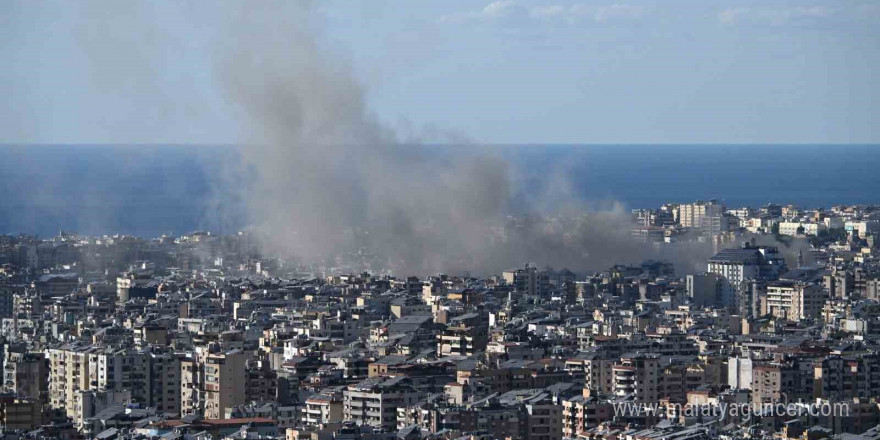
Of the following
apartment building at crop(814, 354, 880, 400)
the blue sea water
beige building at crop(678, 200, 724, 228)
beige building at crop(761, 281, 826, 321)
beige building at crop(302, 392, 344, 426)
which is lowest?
beige building at crop(302, 392, 344, 426)

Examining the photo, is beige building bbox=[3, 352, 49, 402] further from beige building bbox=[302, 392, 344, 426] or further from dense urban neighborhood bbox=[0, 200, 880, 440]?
beige building bbox=[302, 392, 344, 426]

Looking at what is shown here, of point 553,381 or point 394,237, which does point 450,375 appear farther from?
point 394,237

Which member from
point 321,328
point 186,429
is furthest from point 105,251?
point 186,429

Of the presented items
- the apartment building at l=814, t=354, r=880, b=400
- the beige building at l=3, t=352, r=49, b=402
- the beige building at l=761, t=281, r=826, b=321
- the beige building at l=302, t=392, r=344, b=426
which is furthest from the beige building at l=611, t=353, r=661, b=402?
the beige building at l=761, t=281, r=826, b=321

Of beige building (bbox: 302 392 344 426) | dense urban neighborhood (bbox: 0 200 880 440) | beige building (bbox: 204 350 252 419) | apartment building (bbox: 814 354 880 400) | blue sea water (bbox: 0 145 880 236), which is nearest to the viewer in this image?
dense urban neighborhood (bbox: 0 200 880 440)

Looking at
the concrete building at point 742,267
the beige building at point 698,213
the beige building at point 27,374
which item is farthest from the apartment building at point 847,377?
the beige building at point 698,213

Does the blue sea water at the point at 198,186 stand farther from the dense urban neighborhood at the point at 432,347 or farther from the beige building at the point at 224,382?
the beige building at the point at 224,382
